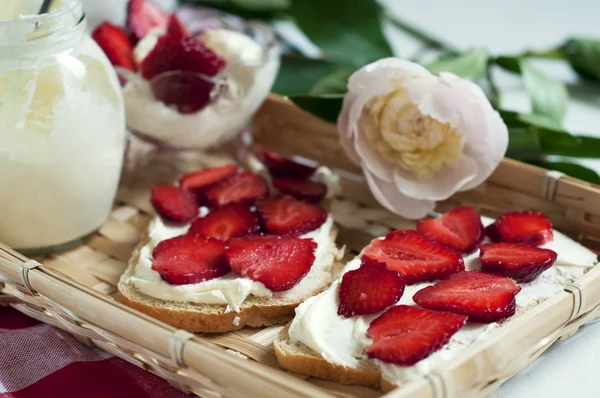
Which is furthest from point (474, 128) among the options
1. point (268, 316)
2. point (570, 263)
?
point (268, 316)

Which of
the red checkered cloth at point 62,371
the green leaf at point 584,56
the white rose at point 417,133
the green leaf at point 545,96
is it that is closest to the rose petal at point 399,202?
the white rose at point 417,133

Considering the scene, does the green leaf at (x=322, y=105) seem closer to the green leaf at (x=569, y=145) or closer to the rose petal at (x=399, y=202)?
the rose petal at (x=399, y=202)

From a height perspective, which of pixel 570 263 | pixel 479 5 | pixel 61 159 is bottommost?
pixel 479 5

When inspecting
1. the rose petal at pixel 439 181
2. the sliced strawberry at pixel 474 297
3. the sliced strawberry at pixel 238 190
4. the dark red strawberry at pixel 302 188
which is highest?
the sliced strawberry at pixel 474 297

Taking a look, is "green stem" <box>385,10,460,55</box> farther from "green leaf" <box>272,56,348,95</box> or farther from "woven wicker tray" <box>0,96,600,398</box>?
"woven wicker tray" <box>0,96,600,398</box>

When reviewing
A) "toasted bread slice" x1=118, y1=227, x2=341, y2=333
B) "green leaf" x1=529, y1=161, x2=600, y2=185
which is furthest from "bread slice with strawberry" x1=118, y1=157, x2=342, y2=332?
"green leaf" x1=529, y1=161, x2=600, y2=185

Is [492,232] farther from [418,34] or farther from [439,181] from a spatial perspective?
[418,34]

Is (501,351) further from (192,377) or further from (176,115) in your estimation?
(176,115)
